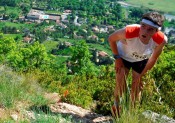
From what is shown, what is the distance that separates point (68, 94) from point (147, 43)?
4.90ft

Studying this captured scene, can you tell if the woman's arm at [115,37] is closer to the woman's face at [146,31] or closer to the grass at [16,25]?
the woman's face at [146,31]

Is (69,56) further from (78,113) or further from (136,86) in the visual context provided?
(136,86)

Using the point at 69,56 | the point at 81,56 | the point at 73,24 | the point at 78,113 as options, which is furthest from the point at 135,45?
the point at 73,24

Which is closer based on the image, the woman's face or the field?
the woman's face

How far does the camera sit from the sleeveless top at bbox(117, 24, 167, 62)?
3.93m

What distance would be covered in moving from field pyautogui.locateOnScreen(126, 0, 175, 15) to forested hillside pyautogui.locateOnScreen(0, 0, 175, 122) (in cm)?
442

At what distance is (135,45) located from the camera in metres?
4.01

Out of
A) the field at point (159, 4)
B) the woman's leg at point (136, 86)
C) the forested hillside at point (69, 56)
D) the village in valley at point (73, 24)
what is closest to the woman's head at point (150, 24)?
the forested hillside at point (69, 56)

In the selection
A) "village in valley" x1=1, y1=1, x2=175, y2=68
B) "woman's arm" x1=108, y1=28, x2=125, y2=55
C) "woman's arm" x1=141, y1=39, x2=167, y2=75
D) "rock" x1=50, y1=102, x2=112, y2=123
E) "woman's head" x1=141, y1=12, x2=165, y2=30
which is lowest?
"village in valley" x1=1, y1=1, x2=175, y2=68

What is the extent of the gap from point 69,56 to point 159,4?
42893 millimetres

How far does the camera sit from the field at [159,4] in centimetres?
7289

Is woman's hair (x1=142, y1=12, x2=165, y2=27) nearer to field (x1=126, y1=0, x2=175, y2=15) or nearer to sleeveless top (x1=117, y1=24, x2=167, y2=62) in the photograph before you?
sleeveless top (x1=117, y1=24, x2=167, y2=62)

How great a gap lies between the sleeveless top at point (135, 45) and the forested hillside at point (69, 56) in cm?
33

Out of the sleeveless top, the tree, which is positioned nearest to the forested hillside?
the tree
